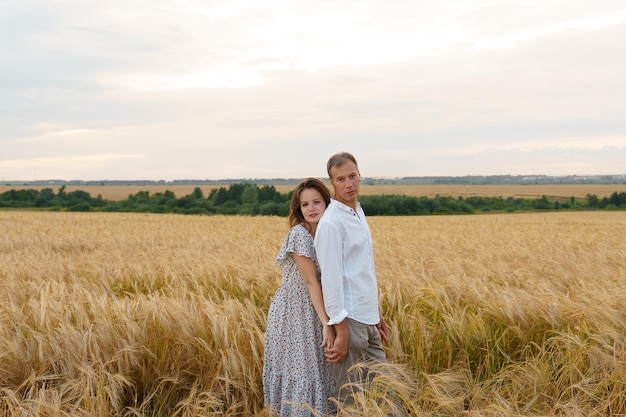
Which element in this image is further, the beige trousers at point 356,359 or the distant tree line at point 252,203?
the distant tree line at point 252,203

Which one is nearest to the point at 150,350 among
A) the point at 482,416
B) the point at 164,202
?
the point at 482,416

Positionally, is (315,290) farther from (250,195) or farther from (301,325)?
(250,195)

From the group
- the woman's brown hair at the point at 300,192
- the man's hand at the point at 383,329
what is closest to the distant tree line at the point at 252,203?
the man's hand at the point at 383,329

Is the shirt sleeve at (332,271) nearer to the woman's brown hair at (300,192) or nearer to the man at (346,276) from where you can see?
the man at (346,276)

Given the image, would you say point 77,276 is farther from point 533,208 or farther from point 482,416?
point 533,208

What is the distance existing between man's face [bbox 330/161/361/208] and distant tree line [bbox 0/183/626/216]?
41.1 metres

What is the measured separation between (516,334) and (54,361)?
343cm

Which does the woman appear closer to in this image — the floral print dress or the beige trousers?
the floral print dress

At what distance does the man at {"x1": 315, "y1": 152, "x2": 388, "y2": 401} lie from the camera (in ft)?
10.2

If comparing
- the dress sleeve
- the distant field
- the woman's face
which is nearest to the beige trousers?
A: the dress sleeve

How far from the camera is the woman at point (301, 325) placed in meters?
3.26

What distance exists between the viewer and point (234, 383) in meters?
3.58

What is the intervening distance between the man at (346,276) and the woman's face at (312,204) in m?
0.09

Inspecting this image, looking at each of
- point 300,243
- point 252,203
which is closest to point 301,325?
point 300,243
